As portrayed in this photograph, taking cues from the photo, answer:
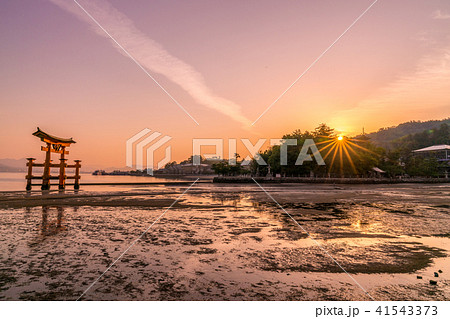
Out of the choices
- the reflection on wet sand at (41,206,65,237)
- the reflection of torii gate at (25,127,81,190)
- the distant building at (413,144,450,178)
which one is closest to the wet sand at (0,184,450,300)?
the reflection on wet sand at (41,206,65,237)

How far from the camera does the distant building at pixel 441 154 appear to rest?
80.9 m

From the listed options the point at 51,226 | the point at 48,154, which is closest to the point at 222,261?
the point at 51,226

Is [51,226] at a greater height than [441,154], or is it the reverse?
[441,154]

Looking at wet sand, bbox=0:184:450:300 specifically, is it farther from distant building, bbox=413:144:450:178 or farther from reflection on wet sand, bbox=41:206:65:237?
distant building, bbox=413:144:450:178

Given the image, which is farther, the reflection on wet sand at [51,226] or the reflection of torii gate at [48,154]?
the reflection of torii gate at [48,154]

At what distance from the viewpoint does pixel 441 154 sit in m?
93.9

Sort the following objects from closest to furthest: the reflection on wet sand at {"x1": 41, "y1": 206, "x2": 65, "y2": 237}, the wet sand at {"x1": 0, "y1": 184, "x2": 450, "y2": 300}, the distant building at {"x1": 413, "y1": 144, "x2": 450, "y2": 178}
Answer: the wet sand at {"x1": 0, "y1": 184, "x2": 450, "y2": 300} → the reflection on wet sand at {"x1": 41, "y1": 206, "x2": 65, "y2": 237} → the distant building at {"x1": 413, "y1": 144, "x2": 450, "y2": 178}

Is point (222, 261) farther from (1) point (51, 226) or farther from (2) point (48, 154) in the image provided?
(2) point (48, 154)

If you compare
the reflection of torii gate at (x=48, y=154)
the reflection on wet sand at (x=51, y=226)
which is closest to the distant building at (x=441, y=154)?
the reflection of torii gate at (x=48, y=154)

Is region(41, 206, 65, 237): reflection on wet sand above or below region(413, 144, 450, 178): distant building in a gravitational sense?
below

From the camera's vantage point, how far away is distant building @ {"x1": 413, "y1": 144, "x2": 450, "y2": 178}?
80.9 metres

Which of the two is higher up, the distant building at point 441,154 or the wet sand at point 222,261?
the distant building at point 441,154

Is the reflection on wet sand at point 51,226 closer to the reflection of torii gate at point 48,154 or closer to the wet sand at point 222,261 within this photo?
the wet sand at point 222,261

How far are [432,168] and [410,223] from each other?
8788 centimetres
